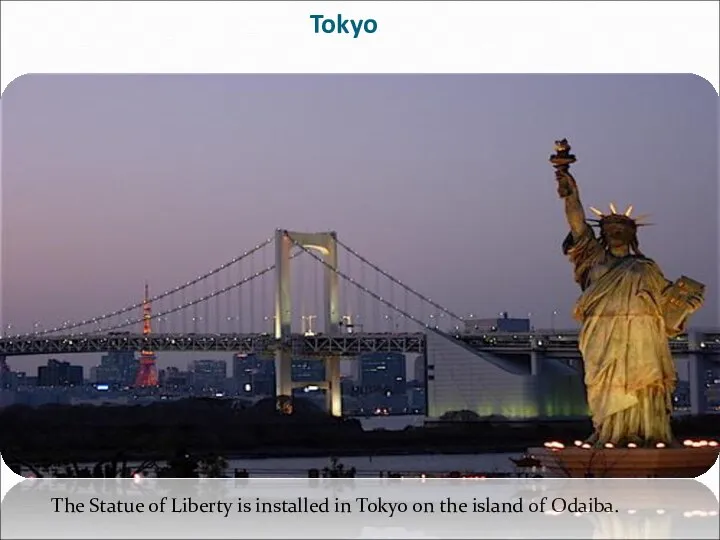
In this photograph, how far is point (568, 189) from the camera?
10.8m

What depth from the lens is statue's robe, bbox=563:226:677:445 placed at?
34.6ft

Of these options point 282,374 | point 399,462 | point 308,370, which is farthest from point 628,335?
point 308,370

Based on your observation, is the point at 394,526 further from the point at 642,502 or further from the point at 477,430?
the point at 477,430

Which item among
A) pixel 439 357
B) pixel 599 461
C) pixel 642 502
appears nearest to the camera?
pixel 642 502

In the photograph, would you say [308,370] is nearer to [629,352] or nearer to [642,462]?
[629,352]

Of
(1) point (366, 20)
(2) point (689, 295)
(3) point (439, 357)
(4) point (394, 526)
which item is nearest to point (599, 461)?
(2) point (689, 295)

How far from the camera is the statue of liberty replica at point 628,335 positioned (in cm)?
1053

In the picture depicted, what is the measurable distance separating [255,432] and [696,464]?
16637 mm

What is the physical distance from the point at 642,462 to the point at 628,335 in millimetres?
811

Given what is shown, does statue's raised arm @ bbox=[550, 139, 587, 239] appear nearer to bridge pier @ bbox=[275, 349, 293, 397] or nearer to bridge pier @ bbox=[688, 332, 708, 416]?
bridge pier @ bbox=[688, 332, 708, 416]

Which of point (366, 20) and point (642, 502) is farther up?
point (366, 20)

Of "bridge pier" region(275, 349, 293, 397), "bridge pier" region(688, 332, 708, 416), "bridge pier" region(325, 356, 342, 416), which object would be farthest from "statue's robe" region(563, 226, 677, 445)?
"bridge pier" region(275, 349, 293, 397)

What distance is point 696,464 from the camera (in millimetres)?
10352

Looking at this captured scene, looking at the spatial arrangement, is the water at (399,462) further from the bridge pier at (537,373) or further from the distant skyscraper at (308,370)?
the distant skyscraper at (308,370)
